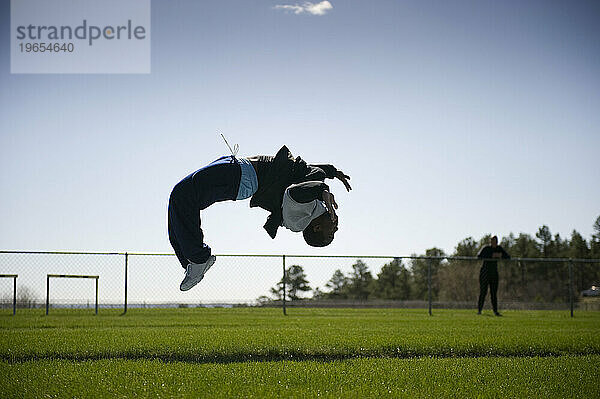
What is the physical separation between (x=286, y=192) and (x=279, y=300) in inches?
458

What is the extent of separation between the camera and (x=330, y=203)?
150 inches

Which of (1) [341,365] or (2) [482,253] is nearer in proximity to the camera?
(1) [341,365]

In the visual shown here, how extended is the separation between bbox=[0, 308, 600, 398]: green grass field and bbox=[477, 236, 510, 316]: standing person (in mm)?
5831

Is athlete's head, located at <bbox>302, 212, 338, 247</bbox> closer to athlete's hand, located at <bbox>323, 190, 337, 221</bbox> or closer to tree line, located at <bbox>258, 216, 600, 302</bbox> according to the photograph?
athlete's hand, located at <bbox>323, 190, 337, 221</bbox>

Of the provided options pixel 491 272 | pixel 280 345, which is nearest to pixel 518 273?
pixel 491 272

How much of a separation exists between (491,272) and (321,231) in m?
10.9

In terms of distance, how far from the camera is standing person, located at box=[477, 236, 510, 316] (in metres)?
13.8

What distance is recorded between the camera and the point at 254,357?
6055 mm

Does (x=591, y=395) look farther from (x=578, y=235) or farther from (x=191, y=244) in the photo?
(x=578, y=235)

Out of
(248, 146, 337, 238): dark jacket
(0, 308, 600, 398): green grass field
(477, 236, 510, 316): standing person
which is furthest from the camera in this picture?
(477, 236, 510, 316): standing person

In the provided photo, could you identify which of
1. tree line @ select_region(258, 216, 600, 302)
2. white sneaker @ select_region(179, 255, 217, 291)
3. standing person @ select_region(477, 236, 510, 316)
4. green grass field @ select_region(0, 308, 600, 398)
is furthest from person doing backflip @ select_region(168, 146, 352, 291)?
tree line @ select_region(258, 216, 600, 302)

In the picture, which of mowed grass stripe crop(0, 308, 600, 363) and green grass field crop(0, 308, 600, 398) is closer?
green grass field crop(0, 308, 600, 398)

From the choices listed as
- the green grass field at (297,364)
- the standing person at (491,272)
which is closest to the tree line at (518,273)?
the standing person at (491,272)

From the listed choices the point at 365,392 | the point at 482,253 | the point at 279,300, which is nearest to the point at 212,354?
the point at 365,392
